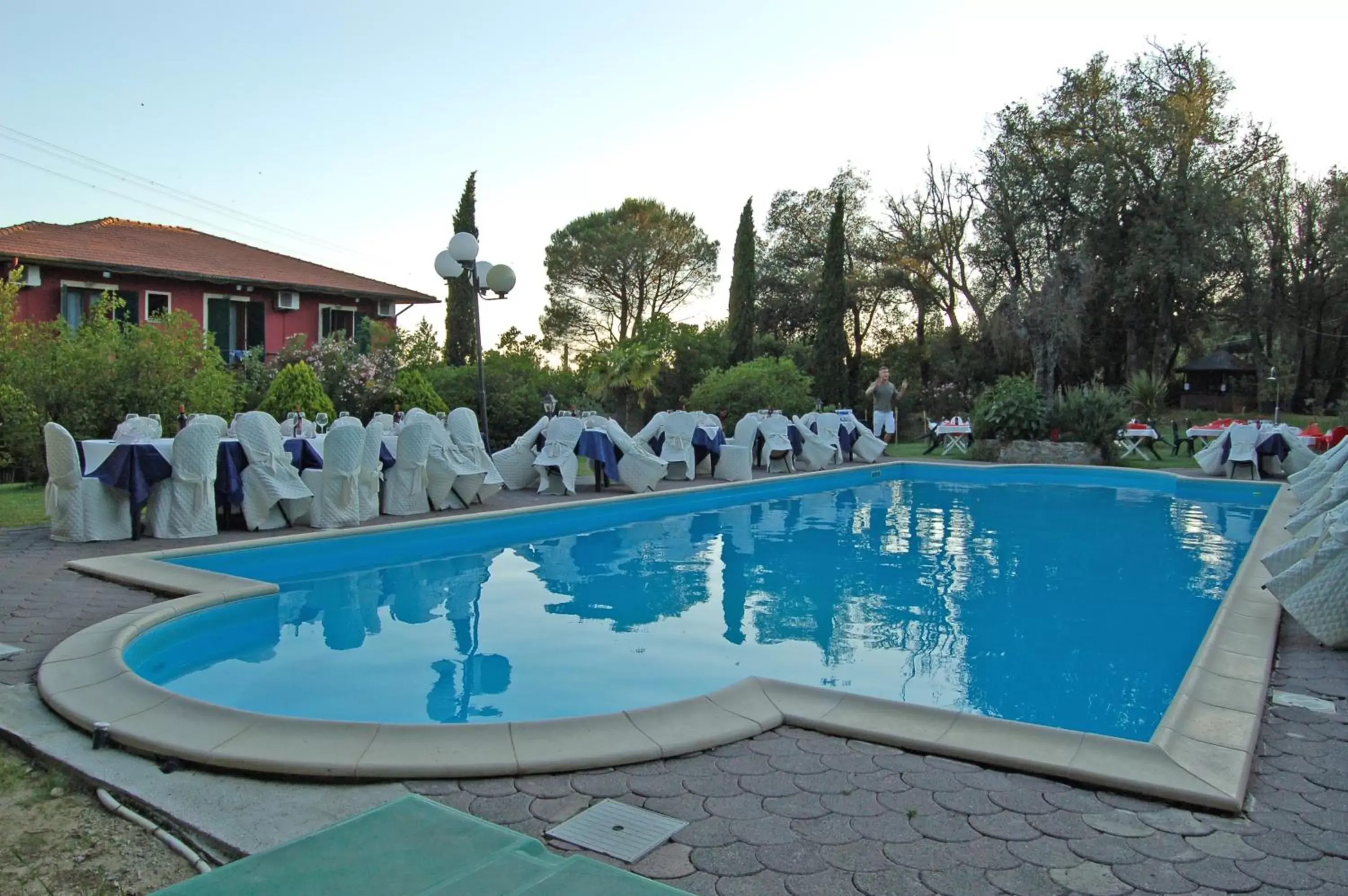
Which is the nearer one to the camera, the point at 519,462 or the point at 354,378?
the point at 519,462

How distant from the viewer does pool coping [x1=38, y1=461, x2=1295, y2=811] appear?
7.93 ft

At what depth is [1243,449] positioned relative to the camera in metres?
12.4

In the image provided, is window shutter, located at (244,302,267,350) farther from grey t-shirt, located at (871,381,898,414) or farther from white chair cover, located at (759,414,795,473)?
grey t-shirt, located at (871,381,898,414)

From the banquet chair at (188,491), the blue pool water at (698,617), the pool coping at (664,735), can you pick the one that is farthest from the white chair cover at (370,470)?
the pool coping at (664,735)

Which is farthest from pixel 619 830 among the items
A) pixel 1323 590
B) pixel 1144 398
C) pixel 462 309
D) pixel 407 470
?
pixel 462 309

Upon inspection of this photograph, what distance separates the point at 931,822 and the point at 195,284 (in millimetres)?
20872

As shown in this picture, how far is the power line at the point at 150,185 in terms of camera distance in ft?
56.9

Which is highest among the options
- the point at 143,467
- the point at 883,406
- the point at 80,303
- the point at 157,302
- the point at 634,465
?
the point at 157,302

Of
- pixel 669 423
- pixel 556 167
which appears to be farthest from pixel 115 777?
pixel 556 167

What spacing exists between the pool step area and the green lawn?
643 cm

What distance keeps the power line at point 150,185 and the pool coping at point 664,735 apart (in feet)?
60.6

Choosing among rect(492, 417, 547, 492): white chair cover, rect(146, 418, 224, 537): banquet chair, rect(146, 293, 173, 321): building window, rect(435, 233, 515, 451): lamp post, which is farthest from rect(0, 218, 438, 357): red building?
rect(146, 418, 224, 537): banquet chair

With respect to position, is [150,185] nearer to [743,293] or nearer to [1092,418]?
[743,293]

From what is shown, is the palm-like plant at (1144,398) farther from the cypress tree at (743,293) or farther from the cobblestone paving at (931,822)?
the cobblestone paving at (931,822)
